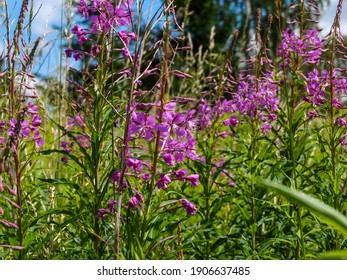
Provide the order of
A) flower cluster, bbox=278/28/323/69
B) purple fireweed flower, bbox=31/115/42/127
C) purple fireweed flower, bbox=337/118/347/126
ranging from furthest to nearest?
flower cluster, bbox=278/28/323/69 < purple fireweed flower, bbox=337/118/347/126 < purple fireweed flower, bbox=31/115/42/127

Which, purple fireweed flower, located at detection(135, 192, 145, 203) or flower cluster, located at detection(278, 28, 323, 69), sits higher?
flower cluster, located at detection(278, 28, 323, 69)

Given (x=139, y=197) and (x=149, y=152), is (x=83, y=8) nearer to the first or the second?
(x=149, y=152)

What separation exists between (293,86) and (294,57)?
148mm

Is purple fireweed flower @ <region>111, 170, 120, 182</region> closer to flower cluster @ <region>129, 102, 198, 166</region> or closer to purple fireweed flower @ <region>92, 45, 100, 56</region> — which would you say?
flower cluster @ <region>129, 102, 198, 166</region>

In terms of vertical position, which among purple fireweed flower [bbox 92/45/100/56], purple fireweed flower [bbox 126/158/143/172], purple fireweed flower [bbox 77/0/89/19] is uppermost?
purple fireweed flower [bbox 77/0/89/19]

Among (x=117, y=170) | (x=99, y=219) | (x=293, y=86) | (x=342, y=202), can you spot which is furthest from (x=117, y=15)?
(x=342, y=202)

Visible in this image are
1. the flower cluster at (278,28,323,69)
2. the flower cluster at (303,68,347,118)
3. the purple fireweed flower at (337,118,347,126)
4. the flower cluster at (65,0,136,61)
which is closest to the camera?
the flower cluster at (65,0,136,61)

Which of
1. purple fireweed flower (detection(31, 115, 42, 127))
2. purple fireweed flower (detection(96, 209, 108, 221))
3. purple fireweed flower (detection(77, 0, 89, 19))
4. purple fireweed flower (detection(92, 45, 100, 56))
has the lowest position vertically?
purple fireweed flower (detection(96, 209, 108, 221))

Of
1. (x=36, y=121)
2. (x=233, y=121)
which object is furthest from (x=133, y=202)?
(x=233, y=121)

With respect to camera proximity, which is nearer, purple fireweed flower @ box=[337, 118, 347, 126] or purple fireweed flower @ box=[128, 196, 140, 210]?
purple fireweed flower @ box=[128, 196, 140, 210]

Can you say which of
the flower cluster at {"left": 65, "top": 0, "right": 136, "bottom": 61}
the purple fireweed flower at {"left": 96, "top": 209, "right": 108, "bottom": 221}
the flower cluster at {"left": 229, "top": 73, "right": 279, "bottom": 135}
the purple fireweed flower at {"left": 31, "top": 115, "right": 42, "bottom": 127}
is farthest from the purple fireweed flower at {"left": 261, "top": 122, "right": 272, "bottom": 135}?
the purple fireweed flower at {"left": 31, "top": 115, "right": 42, "bottom": 127}

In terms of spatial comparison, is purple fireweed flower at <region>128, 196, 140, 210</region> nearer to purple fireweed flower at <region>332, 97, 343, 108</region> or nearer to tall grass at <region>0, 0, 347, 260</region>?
tall grass at <region>0, 0, 347, 260</region>

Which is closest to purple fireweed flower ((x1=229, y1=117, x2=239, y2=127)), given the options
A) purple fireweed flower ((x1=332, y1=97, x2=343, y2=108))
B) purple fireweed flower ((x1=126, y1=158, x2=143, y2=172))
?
purple fireweed flower ((x1=332, y1=97, x2=343, y2=108))

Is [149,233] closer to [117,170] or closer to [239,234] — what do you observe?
[117,170]
